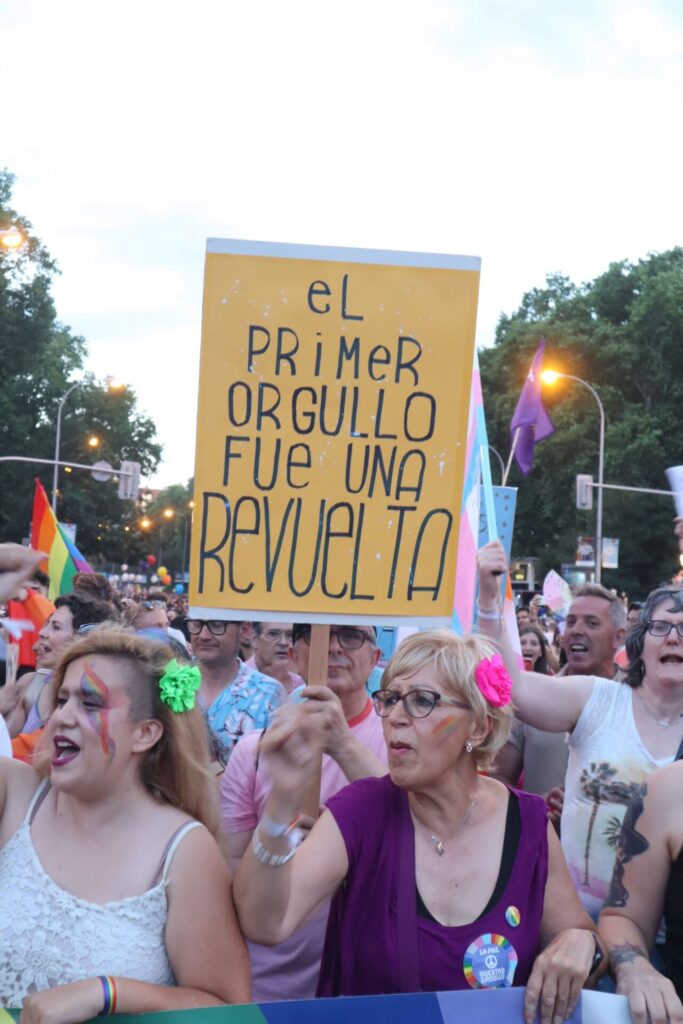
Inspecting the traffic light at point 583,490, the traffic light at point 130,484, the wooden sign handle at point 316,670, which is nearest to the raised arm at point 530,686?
the wooden sign handle at point 316,670

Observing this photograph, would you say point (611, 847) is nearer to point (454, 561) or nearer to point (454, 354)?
point (454, 561)

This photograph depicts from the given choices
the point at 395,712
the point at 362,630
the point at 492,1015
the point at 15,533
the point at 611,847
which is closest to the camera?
the point at 492,1015

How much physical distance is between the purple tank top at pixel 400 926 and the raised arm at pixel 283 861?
0.12 meters

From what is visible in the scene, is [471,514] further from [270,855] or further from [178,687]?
[270,855]

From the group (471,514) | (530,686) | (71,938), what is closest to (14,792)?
(71,938)

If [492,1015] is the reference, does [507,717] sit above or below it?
above

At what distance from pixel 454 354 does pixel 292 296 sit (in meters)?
0.47

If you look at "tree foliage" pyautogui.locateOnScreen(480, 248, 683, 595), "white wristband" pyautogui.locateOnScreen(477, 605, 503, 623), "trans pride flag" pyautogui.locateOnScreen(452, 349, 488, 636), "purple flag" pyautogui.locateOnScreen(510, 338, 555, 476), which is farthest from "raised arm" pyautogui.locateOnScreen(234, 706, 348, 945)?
"tree foliage" pyautogui.locateOnScreen(480, 248, 683, 595)

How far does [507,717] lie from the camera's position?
3.00m

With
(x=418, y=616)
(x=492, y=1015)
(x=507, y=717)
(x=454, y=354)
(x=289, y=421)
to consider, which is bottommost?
(x=492, y=1015)

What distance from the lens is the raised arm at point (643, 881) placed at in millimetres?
2725

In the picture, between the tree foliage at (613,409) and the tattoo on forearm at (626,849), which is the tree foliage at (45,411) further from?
the tattoo on forearm at (626,849)

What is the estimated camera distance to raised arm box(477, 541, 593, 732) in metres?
3.84

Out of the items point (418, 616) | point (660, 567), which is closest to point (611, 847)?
point (418, 616)
